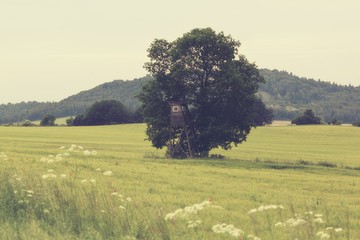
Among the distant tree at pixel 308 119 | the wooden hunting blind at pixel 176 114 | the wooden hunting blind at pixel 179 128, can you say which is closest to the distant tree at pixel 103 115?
the distant tree at pixel 308 119

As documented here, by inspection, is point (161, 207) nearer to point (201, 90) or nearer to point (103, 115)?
point (201, 90)

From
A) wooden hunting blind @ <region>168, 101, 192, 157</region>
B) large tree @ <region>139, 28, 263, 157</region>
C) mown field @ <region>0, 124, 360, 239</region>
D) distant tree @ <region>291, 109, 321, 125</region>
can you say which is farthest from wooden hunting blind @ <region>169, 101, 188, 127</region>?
distant tree @ <region>291, 109, 321, 125</region>

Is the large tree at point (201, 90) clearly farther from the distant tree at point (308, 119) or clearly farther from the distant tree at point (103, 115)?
the distant tree at point (308, 119)

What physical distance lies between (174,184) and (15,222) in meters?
14.5

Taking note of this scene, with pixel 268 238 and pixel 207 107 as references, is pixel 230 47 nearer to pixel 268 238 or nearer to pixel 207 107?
pixel 207 107

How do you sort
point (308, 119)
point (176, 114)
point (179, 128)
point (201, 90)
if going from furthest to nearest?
point (308, 119)
point (179, 128)
point (201, 90)
point (176, 114)

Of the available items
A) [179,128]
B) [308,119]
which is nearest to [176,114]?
[179,128]

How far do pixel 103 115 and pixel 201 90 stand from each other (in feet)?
307

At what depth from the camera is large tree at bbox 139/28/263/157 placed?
51.8 m

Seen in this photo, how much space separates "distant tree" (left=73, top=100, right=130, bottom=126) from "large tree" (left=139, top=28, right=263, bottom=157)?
294 ft

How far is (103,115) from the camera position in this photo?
143375 millimetres

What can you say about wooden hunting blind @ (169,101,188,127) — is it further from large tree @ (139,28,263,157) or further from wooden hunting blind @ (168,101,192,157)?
large tree @ (139,28,263,157)

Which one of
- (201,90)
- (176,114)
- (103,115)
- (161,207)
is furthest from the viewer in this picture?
(103,115)

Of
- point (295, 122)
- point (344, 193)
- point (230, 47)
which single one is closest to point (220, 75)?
point (230, 47)
